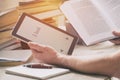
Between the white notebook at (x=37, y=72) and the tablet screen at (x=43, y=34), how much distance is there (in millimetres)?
222

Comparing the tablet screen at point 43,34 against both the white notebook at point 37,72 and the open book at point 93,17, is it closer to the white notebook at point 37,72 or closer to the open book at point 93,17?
the open book at point 93,17

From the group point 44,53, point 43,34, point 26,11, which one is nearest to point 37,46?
point 44,53

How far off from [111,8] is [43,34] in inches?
15.1

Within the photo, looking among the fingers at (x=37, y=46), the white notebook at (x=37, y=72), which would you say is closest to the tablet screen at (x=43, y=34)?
the fingers at (x=37, y=46)

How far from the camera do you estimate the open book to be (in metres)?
1.24

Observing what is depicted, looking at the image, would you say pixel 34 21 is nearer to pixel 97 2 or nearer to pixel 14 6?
pixel 14 6

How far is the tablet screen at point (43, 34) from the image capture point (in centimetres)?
108

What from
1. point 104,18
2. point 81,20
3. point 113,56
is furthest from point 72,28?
point 113,56

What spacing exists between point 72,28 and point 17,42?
24 centimetres

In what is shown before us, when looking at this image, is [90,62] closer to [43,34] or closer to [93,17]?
[43,34]

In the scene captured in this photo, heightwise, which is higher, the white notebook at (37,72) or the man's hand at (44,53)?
the white notebook at (37,72)

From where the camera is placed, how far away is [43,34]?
1109 mm

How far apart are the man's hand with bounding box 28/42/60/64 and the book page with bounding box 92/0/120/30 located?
1.41 feet

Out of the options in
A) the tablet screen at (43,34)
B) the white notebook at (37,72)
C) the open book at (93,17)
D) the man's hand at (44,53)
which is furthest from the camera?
the open book at (93,17)
